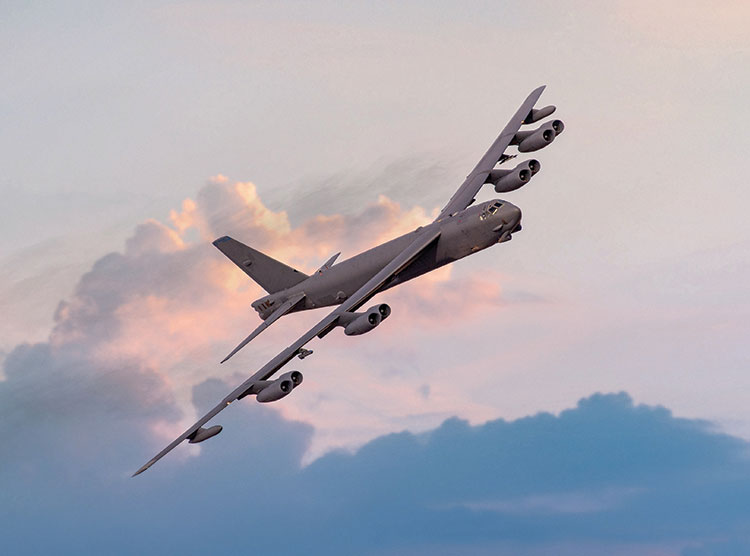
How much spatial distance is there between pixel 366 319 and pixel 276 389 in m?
6.57

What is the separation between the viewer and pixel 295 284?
255ft

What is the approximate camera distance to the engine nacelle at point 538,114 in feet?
265

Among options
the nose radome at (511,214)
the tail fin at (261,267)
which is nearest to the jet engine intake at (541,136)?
the nose radome at (511,214)

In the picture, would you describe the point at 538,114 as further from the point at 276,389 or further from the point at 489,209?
the point at 276,389

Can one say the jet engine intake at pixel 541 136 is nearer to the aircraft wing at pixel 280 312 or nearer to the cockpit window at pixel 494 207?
the cockpit window at pixel 494 207

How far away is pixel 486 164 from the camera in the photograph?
257 ft

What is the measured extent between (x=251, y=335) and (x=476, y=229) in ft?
51.9

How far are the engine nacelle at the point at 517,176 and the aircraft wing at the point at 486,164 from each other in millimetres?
1435

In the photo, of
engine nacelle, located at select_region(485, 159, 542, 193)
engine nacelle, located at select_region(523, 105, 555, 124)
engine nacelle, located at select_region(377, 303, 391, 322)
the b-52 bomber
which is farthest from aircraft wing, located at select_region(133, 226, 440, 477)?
engine nacelle, located at select_region(523, 105, 555, 124)

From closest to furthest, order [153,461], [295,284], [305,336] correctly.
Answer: [153,461], [305,336], [295,284]

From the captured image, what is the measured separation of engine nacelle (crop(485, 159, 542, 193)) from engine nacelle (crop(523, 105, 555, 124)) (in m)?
6.67

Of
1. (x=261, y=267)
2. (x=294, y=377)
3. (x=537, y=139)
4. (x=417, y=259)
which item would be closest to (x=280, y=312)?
(x=261, y=267)

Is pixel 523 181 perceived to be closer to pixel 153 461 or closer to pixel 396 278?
pixel 396 278

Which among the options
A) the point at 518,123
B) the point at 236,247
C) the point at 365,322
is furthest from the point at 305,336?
the point at 518,123
